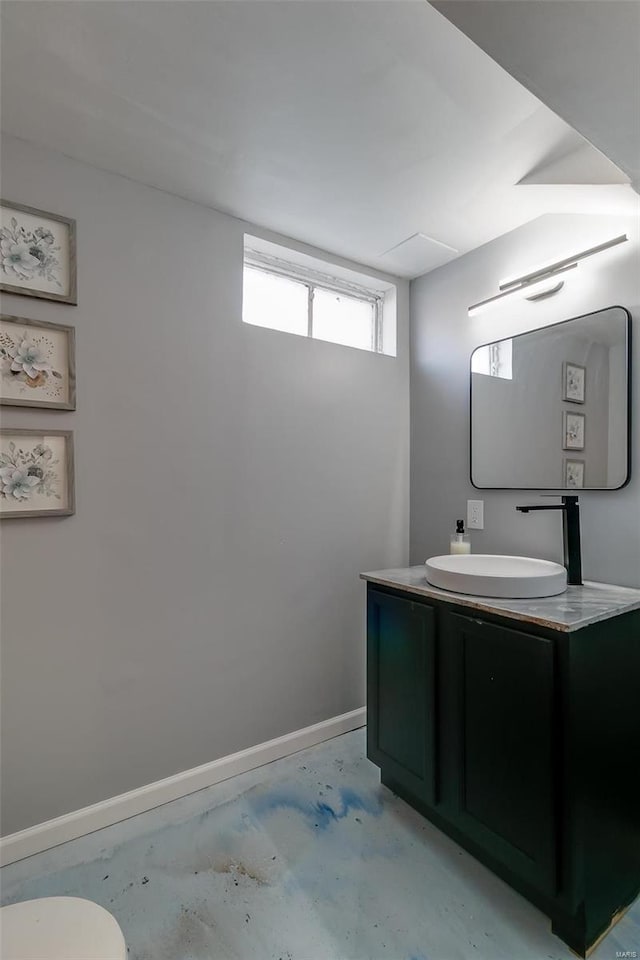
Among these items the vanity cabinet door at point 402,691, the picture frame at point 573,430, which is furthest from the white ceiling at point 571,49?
the vanity cabinet door at point 402,691

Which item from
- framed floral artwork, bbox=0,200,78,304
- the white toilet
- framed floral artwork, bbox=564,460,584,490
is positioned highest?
framed floral artwork, bbox=0,200,78,304

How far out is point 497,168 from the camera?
63.8 inches

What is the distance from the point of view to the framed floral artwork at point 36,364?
4.87 ft

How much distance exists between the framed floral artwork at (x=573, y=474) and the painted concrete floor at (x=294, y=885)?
1315 mm

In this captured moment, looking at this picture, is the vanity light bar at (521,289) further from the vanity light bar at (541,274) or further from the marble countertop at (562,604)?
the marble countertop at (562,604)

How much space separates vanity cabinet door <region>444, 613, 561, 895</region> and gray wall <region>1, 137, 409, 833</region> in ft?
2.79

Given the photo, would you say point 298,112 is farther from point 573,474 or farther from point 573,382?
point 573,474

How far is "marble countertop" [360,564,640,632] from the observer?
124 cm

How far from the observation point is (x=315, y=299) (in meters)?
2.34

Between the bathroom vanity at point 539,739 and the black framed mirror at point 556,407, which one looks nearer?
the bathroom vanity at point 539,739

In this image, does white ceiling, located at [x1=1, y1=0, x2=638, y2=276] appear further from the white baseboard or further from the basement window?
the white baseboard

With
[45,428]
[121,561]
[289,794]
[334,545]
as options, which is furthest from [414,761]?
[45,428]

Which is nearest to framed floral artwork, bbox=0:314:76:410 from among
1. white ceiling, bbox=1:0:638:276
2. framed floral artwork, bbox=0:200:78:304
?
framed floral artwork, bbox=0:200:78:304

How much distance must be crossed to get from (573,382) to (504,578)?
86 centimetres
